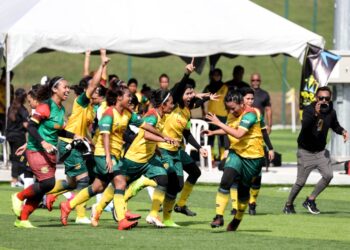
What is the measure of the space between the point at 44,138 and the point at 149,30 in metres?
9.91

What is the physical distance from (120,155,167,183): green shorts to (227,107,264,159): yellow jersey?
949mm

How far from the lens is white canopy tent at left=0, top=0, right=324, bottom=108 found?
24.1 meters

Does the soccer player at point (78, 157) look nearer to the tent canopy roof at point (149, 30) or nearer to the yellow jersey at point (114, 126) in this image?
the yellow jersey at point (114, 126)

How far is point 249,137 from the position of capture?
15.0m

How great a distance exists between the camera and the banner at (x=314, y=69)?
24188mm

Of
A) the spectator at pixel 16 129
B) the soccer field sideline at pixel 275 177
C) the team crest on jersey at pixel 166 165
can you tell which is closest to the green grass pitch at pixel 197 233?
the team crest on jersey at pixel 166 165

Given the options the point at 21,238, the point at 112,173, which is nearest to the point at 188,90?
the point at 112,173

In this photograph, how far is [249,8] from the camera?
2570 centimetres

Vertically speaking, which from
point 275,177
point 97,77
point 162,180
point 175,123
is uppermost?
point 97,77

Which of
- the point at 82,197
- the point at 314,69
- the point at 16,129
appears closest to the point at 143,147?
the point at 82,197

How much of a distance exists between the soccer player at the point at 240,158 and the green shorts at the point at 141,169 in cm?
82

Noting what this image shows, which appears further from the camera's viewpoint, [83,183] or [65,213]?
[83,183]

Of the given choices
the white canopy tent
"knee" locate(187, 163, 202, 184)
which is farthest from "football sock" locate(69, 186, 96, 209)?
the white canopy tent

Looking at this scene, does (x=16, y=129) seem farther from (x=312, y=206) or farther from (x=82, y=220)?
(x=82, y=220)
